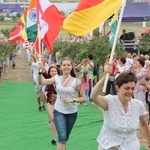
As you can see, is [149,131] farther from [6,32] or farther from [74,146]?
[6,32]

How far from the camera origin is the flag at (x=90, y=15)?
22.9 ft

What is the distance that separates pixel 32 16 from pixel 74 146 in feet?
14.6

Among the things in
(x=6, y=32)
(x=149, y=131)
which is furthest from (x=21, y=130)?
(x=6, y=32)

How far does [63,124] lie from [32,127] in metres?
3.92

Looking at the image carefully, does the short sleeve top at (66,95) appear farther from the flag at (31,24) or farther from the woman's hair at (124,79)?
the flag at (31,24)

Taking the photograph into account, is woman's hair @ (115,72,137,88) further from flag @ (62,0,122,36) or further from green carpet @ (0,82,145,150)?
green carpet @ (0,82,145,150)

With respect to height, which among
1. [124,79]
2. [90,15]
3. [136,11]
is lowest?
[124,79]

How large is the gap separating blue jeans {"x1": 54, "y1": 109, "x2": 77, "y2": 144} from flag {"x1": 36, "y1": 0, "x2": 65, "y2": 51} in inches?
87.4

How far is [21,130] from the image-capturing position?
1103cm

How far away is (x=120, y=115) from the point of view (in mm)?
4977

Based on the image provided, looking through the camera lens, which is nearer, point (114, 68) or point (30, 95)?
point (114, 68)

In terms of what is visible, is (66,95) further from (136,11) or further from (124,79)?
(136,11)

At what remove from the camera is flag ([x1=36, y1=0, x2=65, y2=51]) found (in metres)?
9.69

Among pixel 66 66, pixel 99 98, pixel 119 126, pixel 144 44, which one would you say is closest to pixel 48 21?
pixel 66 66
